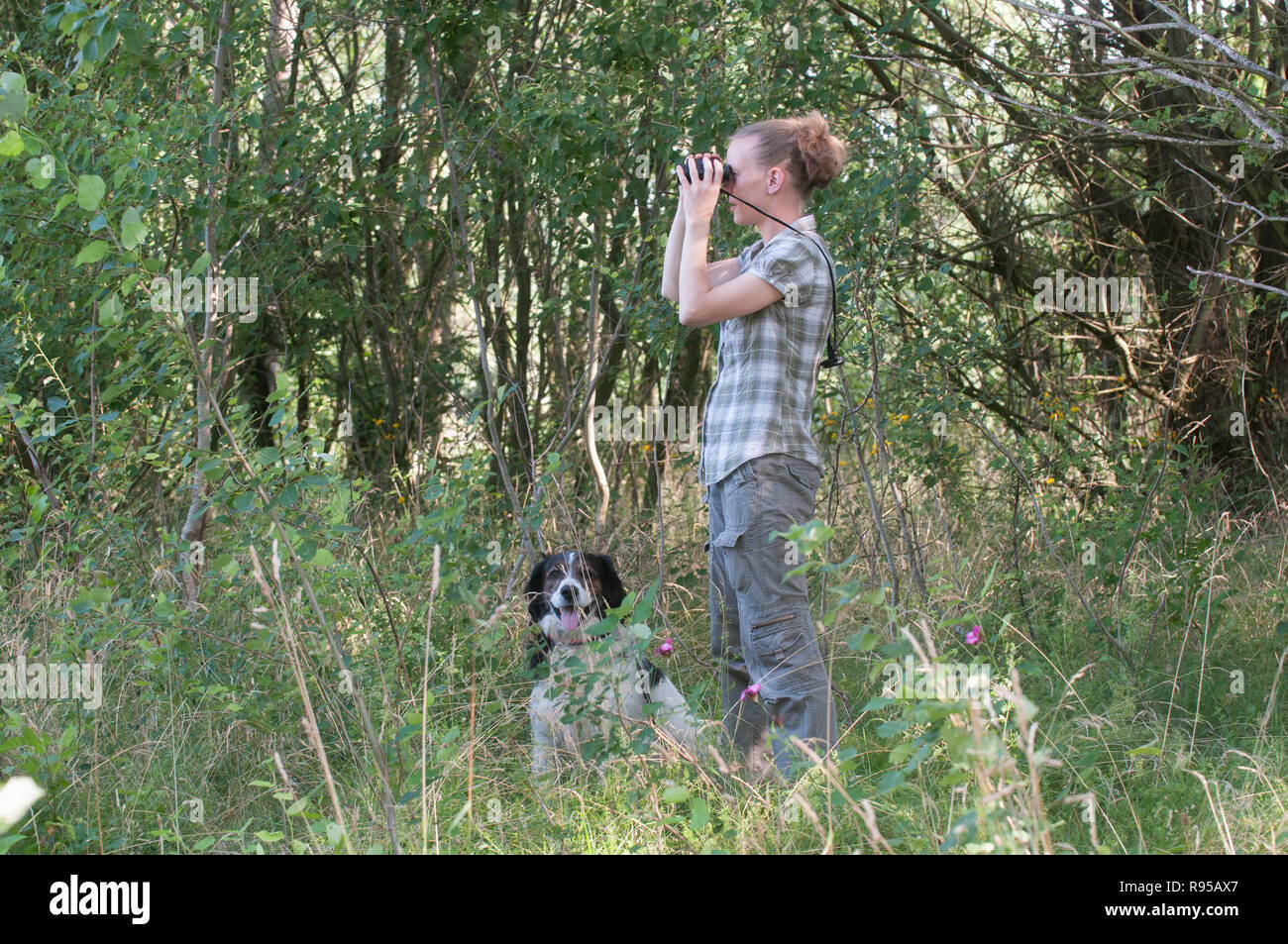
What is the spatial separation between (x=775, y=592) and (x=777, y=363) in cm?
61

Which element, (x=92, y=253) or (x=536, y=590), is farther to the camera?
(x=536, y=590)

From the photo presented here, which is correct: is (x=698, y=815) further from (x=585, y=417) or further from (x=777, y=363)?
(x=585, y=417)

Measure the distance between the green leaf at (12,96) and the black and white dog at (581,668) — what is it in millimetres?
1578

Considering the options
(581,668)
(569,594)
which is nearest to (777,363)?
(581,668)

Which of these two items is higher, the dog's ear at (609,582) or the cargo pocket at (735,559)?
the cargo pocket at (735,559)

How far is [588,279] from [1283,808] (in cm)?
437

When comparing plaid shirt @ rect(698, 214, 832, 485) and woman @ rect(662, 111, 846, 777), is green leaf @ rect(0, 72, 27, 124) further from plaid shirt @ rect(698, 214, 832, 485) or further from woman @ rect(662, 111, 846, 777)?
plaid shirt @ rect(698, 214, 832, 485)

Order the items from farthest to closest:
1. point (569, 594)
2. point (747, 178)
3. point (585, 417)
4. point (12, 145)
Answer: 1. point (585, 417)
2. point (569, 594)
3. point (747, 178)
4. point (12, 145)

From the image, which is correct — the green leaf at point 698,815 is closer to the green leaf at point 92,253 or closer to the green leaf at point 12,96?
the green leaf at point 92,253

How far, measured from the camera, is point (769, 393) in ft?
9.91

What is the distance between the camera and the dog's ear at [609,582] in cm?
384

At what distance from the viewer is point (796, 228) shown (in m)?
3.06

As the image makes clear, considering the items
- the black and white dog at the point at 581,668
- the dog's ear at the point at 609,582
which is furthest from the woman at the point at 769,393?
the dog's ear at the point at 609,582

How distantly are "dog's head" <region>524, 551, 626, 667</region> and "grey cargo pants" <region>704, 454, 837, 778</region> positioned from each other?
687 millimetres
